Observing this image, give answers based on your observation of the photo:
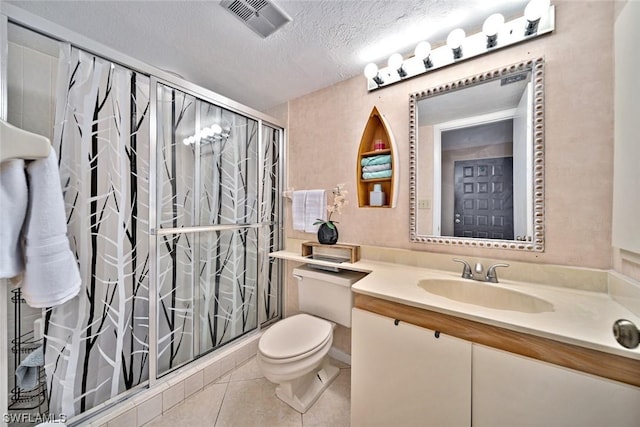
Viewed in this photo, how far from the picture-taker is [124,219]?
117 centimetres

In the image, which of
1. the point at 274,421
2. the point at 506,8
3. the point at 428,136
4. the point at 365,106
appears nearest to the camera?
the point at 506,8

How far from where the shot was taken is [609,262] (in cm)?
96

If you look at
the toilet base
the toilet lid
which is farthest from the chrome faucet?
the toilet base

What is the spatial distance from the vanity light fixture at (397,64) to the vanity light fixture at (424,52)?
3.9 inches

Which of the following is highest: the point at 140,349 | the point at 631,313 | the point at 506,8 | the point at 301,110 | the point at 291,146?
the point at 506,8

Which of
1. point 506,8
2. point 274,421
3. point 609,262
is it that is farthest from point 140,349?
point 506,8

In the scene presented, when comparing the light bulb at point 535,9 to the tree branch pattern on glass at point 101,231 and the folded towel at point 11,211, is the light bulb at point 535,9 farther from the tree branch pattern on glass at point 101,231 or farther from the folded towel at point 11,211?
the folded towel at point 11,211

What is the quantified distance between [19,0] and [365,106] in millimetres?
1852

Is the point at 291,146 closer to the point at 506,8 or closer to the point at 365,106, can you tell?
the point at 365,106

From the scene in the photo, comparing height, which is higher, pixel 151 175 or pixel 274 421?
Answer: pixel 151 175

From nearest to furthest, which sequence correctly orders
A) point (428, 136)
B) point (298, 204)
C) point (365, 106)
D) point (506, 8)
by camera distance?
point (506, 8) < point (428, 136) < point (365, 106) < point (298, 204)

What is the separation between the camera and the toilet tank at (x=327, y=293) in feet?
4.78

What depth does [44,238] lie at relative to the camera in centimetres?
77

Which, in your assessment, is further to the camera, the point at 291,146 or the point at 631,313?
the point at 291,146
